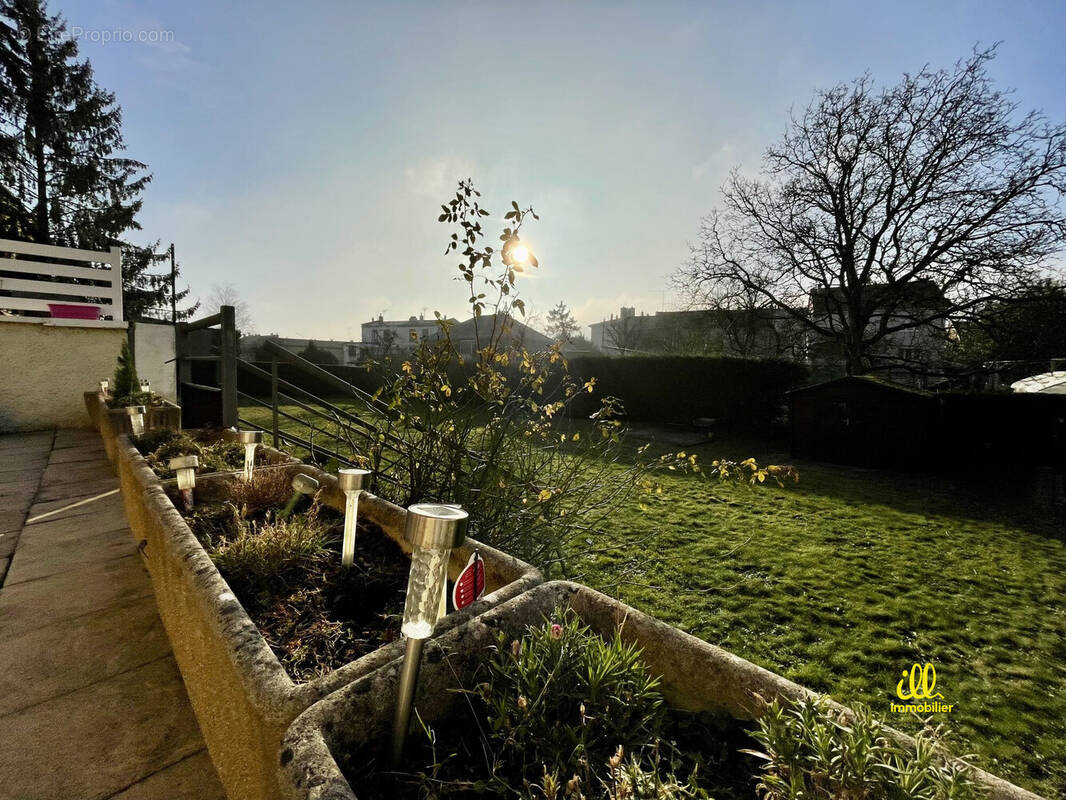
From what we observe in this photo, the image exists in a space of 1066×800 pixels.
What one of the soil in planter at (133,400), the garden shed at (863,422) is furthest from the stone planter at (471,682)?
the garden shed at (863,422)

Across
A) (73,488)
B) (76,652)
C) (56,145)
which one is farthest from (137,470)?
(56,145)

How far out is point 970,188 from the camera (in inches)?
405

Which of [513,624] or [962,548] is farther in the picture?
[962,548]

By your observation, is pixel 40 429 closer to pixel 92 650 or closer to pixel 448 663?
pixel 92 650

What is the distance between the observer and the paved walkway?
1192 mm

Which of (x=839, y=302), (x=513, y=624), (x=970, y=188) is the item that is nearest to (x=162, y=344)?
(x=513, y=624)

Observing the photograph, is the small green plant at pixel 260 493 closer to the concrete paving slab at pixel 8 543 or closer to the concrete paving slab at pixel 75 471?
the concrete paving slab at pixel 8 543

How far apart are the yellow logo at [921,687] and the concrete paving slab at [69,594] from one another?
353 centimetres

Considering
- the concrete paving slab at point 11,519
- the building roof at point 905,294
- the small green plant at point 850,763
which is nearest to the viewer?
the small green plant at point 850,763

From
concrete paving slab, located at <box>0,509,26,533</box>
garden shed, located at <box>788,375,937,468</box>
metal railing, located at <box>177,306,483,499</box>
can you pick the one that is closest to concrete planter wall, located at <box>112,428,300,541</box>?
metal railing, located at <box>177,306,483,499</box>

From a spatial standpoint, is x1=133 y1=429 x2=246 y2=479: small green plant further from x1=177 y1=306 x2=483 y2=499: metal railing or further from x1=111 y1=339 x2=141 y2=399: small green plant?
x1=111 y1=339 x2=141 y2=399: small green plant

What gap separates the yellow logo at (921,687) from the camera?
2.03m

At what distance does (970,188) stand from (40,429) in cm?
1832

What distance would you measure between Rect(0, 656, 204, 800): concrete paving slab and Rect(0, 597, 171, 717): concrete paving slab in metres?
0.07
